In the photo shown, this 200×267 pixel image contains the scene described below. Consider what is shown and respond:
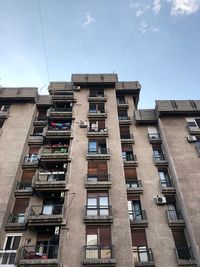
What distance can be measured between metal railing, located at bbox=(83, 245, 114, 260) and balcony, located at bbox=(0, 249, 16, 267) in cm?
495

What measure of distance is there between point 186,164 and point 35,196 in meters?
13.3

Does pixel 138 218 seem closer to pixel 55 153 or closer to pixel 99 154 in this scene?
pixel 99 154

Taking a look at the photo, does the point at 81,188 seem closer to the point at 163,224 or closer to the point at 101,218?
the point at 101,218

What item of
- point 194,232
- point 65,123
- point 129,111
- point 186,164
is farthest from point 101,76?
point 194,232

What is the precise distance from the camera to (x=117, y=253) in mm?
15430

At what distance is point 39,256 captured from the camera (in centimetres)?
1596

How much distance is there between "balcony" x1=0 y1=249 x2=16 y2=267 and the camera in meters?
15.7

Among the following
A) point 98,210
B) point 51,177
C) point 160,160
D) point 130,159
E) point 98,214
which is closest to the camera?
point 98,214

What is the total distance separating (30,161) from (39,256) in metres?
9.04

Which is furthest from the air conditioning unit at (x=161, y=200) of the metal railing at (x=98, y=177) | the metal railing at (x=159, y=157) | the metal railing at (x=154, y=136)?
the metal railing at (x=154, y=136)

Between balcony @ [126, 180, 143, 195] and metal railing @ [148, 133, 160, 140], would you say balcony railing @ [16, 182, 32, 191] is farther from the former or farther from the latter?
metal railing @ [148, 133, 160, 140]

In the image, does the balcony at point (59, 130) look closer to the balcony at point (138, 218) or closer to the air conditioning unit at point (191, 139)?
the balcony at point (138, 218)

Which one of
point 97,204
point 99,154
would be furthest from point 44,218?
point 99,154

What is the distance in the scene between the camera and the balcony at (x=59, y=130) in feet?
78.8
